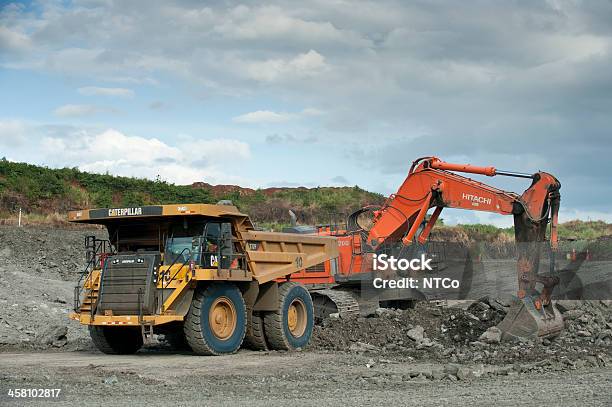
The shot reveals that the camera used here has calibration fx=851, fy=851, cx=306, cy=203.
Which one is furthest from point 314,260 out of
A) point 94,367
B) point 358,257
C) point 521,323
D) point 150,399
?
point 150,399

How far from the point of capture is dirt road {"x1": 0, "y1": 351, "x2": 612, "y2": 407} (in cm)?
1000

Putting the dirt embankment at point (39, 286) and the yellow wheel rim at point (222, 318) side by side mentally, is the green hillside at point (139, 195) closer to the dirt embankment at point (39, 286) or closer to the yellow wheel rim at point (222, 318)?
the dirt embankment at point (39, 286)

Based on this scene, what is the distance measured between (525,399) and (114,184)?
40.6 meters

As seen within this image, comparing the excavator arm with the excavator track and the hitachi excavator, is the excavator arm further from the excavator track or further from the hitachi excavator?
the excavator track

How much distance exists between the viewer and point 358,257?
2025 centimetres

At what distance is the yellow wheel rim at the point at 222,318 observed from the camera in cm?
1467

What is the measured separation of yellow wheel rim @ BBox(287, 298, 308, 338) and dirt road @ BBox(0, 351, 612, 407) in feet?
6.90

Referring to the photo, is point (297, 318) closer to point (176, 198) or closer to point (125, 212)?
point (125, 212)

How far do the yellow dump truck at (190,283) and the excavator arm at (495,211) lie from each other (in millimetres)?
A: 4191

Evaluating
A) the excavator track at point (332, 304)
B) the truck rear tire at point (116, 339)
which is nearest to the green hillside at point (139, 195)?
the excavator track at point (332, 304)

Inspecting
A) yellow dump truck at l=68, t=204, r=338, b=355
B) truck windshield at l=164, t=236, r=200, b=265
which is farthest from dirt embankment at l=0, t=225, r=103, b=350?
truck windshield at l=164, t=236, r=200, b=265

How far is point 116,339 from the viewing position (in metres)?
15.7

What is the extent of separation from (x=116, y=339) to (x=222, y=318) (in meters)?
2.20

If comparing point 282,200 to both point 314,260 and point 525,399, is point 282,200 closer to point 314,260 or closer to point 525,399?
point 314,260
